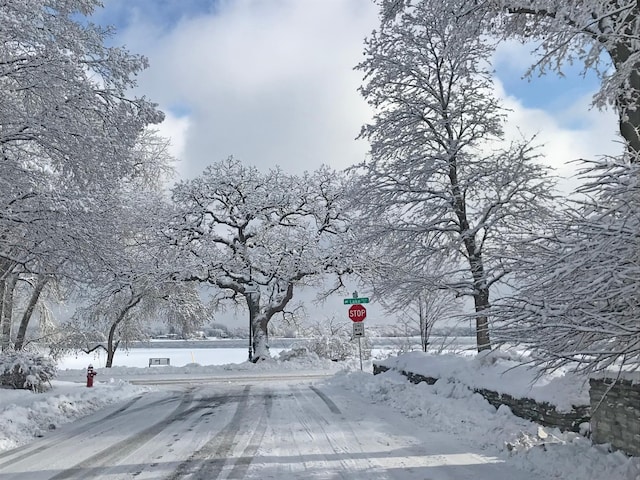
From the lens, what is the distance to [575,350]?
5098 mm

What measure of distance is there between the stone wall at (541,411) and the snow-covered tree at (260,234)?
1834 centimetres

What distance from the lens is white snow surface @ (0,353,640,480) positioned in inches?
238

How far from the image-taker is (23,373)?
13.2 metres

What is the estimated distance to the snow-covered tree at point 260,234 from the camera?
90.5ft

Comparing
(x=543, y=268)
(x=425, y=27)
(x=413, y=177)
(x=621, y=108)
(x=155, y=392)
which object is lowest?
(x=155, y=392)

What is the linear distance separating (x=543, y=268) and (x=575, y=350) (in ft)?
2.82

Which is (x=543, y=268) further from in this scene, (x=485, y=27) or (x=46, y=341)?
(x=46, y=341)

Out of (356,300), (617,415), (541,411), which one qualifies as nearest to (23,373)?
(356,300)

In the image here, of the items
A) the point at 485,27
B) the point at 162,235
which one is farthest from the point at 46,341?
the point at 485,27

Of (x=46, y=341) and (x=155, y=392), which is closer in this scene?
(x=155, y=392)

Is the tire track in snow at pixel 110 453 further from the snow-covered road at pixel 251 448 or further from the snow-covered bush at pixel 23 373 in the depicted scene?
the snow-covered bush at pixel 23 373

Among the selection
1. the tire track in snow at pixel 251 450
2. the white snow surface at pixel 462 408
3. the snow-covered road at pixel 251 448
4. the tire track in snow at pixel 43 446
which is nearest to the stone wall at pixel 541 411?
the white snow surface at pixel 462 408

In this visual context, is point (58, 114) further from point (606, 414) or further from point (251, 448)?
point (606, 414)

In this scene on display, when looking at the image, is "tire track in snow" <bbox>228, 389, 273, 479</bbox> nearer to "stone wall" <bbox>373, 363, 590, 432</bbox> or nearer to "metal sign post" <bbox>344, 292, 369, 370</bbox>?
"stone wall" <bbox>373, 363, 590, 432</bbox>
